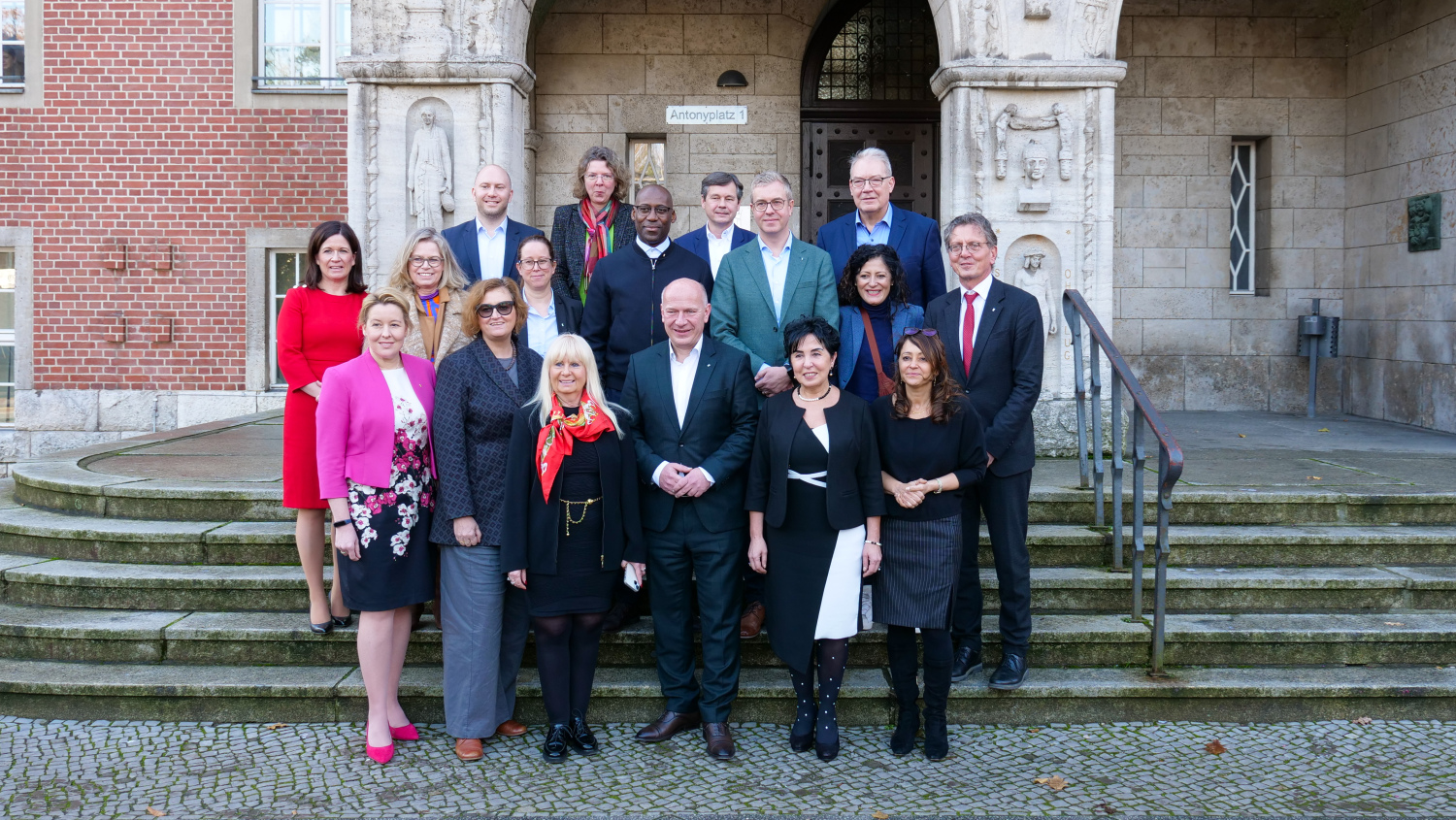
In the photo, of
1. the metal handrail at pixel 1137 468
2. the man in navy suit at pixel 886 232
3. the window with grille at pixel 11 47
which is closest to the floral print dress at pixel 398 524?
the man in navy suit at pixel 886 232

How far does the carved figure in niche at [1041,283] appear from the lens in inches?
284

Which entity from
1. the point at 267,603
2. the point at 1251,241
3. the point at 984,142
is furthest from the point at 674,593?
the point at 1251,241

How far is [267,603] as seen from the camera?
514 centimetres

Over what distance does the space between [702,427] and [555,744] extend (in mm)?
1321

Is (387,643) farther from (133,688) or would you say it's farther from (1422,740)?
(1422,740)

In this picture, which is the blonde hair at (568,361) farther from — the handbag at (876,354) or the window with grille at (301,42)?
the window with grille at (301,42)

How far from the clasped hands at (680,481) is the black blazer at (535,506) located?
0.55 ft

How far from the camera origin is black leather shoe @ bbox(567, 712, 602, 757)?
13.8 feet

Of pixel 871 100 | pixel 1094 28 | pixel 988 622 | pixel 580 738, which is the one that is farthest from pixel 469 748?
pixel 871 100

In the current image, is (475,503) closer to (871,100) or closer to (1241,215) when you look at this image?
(871,100)

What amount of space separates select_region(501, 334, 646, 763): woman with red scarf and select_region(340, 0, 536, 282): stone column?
3476 mm

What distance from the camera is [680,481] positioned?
4234 mm

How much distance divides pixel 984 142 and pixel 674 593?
4227 mm

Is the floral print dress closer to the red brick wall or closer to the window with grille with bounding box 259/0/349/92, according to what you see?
the red brick wall
